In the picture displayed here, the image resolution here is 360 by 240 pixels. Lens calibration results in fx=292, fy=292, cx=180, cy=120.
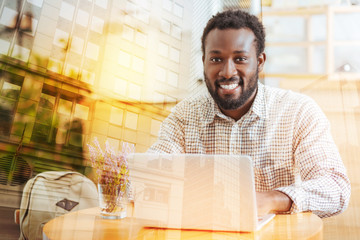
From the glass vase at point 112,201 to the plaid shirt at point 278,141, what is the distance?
398 mm

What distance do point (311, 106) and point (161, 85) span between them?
69 cm

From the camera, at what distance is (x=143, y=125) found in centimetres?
136

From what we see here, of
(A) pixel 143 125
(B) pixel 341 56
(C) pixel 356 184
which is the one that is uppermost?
(B) pixel 341 56

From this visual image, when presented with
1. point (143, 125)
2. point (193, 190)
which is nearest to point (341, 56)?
point (143, 125)

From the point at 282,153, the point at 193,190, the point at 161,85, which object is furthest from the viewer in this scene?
the point at 161,85

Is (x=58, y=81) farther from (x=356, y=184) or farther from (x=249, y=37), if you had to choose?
(x=356, y=184)

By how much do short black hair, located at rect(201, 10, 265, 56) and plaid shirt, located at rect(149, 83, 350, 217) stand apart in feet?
0.85

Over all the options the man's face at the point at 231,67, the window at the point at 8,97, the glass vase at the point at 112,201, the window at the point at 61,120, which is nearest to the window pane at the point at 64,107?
the window at the point at 61,120

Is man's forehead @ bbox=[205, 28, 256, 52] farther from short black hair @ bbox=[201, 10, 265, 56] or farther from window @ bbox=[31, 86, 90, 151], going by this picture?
window @ bbox=[31, 86, 90, 151]

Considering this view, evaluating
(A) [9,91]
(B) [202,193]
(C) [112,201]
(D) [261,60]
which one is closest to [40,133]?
(A) [9,91]

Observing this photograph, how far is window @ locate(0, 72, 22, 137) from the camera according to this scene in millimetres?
1183

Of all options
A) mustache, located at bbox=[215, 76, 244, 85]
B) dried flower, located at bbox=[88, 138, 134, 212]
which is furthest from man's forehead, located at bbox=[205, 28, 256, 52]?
dried flower, located at bbox=[88, 138, 134, 212]

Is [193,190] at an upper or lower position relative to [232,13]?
lower

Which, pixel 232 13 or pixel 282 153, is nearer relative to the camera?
pixel 282 153
